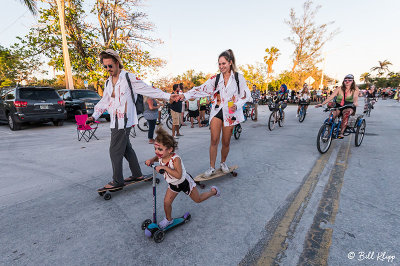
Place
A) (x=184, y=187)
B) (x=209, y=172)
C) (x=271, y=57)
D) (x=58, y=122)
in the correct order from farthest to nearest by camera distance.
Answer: (x=271, y=57) → (x=58, y=122) → (x=209, y=172) → (x=184, y=187)

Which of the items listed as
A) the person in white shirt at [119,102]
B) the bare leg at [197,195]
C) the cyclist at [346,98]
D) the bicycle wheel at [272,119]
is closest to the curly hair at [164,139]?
the bare leg at [197,195]

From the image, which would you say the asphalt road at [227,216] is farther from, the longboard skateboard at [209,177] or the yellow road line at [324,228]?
the longboard skateboard at [209,177]

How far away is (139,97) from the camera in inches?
129

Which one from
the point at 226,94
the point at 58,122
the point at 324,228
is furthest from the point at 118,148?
the point at 58,122

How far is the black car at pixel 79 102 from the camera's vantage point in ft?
37.0

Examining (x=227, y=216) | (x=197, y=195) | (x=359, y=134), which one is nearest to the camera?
(x=197, y=195)

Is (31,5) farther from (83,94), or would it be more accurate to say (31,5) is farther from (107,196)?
(107,196)

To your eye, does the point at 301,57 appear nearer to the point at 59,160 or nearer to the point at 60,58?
the point at 60,58

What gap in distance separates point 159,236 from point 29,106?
10156 millimetres

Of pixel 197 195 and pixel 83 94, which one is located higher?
pixel 83 94

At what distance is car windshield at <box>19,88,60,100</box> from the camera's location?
9.17 m
